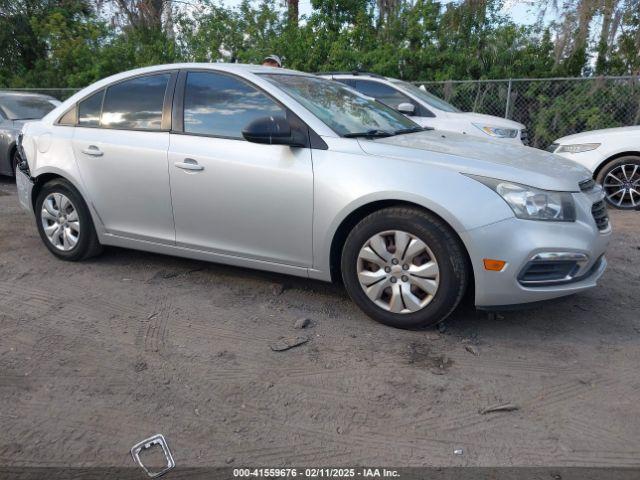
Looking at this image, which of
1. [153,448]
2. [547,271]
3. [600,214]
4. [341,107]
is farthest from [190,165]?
[600,214]

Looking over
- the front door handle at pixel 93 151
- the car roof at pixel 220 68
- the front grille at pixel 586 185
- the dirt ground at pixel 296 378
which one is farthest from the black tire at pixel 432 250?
the front door handle at pixel 93 151

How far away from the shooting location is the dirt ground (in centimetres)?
265

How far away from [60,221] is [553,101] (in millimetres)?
9565

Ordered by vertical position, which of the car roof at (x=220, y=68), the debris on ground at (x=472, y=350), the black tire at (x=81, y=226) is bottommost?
the debris on ground at (x=472, y=350)

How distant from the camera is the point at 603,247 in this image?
3816 millimetres

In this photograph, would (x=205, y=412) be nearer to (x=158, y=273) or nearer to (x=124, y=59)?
(x=158, y=273)

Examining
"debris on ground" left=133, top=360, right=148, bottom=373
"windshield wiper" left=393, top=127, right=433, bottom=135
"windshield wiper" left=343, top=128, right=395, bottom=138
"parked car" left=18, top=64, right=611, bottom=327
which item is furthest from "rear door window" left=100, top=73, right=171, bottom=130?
"debris on ground" left=133, top=360, right=148, bottom=373

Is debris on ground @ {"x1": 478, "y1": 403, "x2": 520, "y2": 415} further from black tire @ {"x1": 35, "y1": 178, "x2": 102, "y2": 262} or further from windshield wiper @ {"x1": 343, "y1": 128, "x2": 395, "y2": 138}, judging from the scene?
black tire @ {"x1": 35, "y1": 178, "x2": 102, "y2": 262}

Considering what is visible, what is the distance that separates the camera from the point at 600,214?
391 cm

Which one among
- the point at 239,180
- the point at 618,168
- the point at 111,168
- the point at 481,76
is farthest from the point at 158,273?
the point at 481,76

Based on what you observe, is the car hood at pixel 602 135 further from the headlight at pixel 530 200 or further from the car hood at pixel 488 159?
the headlight at pixel 530 200

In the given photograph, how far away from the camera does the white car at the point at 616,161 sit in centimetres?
757

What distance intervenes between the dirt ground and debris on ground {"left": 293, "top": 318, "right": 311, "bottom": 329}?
76 millimetres

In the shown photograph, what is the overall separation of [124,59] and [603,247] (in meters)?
16.5
